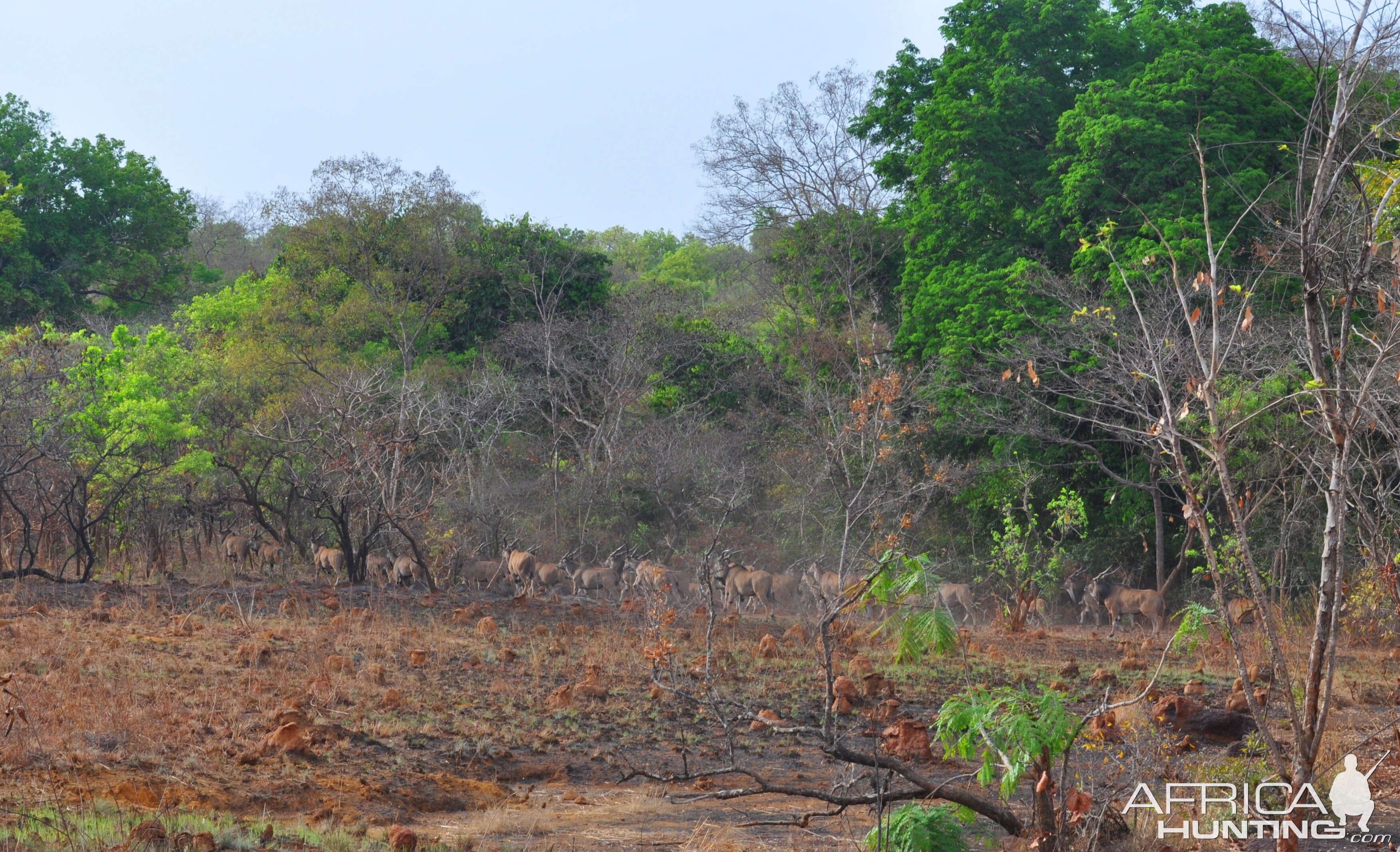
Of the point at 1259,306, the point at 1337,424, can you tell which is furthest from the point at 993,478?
the point at 1337,424

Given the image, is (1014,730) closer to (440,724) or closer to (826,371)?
(440,724)

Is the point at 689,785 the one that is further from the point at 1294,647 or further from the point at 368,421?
the point at 368,421

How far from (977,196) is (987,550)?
7117mm

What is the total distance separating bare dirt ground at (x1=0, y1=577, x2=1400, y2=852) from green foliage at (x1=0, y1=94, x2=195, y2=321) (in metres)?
24.2

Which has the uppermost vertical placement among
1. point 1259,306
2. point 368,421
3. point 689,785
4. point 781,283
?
point 781,283

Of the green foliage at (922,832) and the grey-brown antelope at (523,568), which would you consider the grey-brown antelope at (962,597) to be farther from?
the green foliage at (922,832)

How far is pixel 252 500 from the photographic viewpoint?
22734 mm

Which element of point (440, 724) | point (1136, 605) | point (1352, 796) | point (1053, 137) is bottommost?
point (440, 724)

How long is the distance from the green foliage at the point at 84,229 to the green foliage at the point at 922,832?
38.3 metres

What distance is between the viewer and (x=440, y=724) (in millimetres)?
11047

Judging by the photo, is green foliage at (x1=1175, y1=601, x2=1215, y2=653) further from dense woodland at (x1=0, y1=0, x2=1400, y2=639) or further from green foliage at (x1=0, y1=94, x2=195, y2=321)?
green foliage at (x1=0, y1=94, x2=195, y2=321)

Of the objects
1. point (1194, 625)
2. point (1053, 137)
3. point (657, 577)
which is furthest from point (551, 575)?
point (1194, 625)

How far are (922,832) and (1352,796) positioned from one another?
132 inches

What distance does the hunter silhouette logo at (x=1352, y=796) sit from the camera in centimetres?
757
